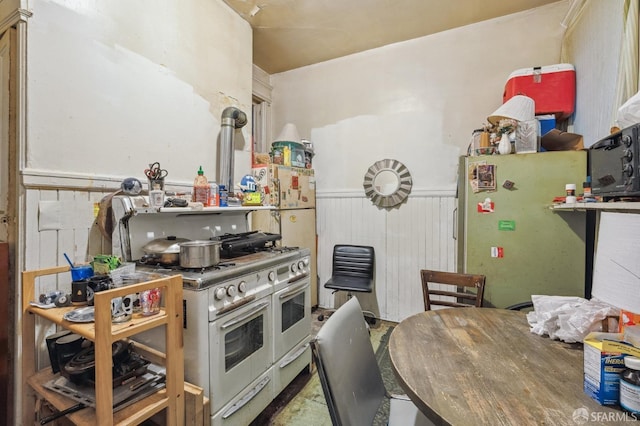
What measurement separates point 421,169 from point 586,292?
170 cm

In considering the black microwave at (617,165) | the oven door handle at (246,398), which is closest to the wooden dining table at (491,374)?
the black microwave at (617,165)

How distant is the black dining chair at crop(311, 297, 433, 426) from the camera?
869 mm

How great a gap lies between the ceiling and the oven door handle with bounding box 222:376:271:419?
3003 millimetres

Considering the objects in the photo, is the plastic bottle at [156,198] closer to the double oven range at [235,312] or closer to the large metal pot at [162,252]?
the double oven range at [235,312]

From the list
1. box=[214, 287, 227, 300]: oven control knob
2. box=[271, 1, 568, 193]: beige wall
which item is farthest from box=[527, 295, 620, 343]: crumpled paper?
box=[271, 1, 568, 193]: beige wall

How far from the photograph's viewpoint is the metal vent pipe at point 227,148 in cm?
236

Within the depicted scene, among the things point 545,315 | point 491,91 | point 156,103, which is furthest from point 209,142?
point 491,91

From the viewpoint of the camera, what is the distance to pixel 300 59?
3.53 metres

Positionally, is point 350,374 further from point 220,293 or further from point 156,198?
point 156,198

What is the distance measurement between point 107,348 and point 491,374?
138 centimetres

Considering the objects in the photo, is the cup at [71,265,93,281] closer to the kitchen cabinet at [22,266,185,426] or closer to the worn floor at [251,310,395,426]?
the kitchen cabinet at [22,266,185,426]

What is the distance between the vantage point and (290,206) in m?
3.16

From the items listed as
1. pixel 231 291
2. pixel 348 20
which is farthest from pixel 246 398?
pixel 348 20

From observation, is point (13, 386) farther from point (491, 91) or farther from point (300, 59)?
point (491, 91)
